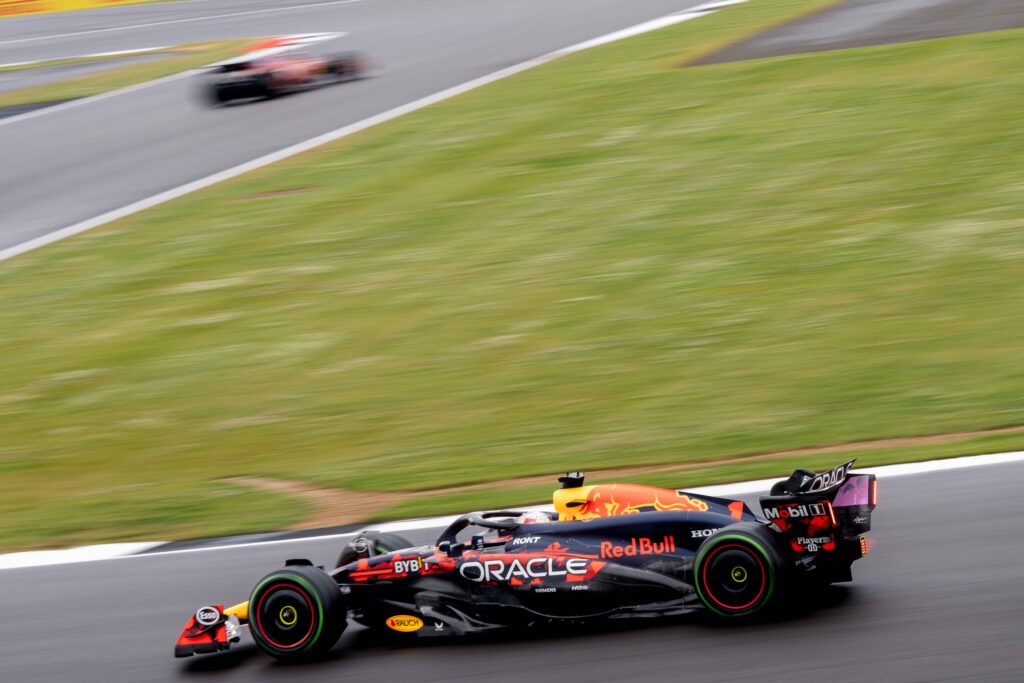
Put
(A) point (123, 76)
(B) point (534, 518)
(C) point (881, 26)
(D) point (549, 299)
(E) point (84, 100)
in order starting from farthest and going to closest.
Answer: (A) point (123, 76), (E) point (84, 100), (C) point (881, 26), (D) point (549, 299), (B) point (534, 518)

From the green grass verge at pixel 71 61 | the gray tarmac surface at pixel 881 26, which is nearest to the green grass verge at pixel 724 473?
the gray tarmac surface at pixel 881 26

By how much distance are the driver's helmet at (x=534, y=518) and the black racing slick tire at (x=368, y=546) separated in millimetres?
811

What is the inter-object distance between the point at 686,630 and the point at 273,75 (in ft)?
68.5

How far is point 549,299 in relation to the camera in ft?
44.5

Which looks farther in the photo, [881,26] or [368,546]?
[881,26]

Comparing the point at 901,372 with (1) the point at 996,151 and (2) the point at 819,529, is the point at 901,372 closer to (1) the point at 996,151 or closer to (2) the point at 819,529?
(2) the point at 819,529

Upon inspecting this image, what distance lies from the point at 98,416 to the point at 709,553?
811 cm

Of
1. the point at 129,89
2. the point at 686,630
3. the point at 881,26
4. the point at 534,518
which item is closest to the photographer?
the point at 686,630

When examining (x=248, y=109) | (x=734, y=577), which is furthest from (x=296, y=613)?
(x=248, y=109)

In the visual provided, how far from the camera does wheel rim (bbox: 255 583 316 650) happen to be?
245 inches

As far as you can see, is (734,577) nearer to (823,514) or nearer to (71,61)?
(823,514)

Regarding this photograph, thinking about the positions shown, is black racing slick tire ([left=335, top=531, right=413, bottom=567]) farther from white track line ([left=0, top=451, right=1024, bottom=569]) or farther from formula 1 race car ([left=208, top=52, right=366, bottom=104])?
formula 1 race car ([left=208, top=52, right=366, bottom=104])

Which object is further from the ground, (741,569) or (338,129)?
(338,129)

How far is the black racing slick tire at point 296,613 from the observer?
6191 millimetres
